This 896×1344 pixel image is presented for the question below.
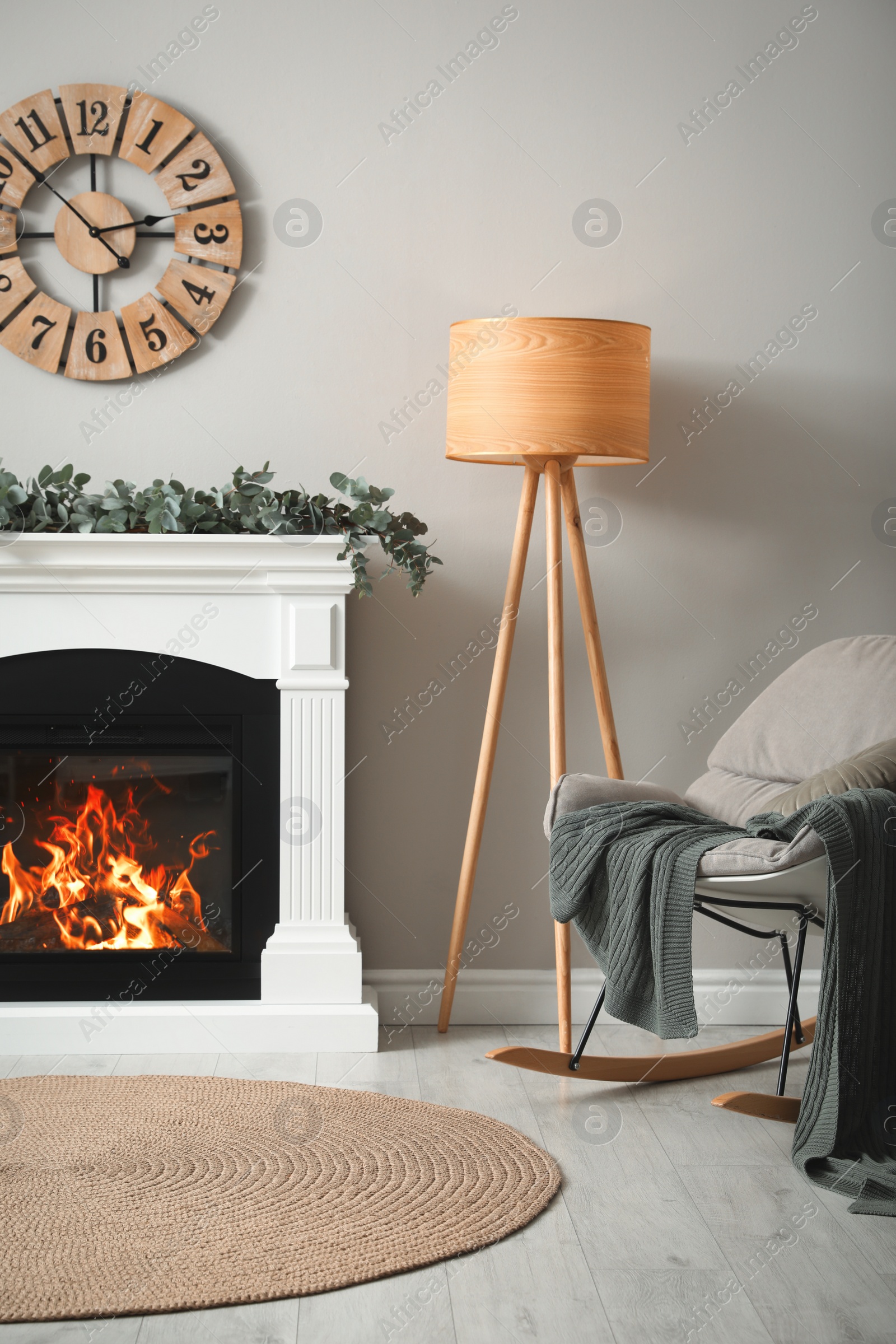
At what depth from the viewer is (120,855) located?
282 cm

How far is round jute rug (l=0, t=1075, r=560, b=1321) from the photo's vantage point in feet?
5.43

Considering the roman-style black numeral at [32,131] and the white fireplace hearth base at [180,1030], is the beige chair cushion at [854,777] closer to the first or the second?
the white fireplace hearth base at [180,1030]

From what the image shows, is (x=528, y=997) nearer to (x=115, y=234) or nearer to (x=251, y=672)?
(x=251, y=672)

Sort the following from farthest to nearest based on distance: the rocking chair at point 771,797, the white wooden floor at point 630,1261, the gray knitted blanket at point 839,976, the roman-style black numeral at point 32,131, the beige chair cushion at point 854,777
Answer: the roman-style black numeral at point 32,131, the beige chair cushion at point 854,777, the rocking chair at point 771,797, the gray knitted blanket at point 839,976, the white wooden floor at point 630,1261

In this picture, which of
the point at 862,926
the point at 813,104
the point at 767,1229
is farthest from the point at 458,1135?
the point at 813,104

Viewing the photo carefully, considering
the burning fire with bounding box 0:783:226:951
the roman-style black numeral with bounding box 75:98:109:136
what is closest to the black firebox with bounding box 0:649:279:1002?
the burning fire with bounding box 0:783:226:951

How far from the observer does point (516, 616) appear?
2.98 metres

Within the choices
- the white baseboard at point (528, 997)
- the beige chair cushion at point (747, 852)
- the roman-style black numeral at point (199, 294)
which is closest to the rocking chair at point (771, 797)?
the beige chair cushion at point (747, 852)

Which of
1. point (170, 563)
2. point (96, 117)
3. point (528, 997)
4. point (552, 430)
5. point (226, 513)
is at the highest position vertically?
point (96, 117)

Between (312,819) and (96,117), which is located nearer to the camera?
(312,819)

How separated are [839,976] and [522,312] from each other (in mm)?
1785

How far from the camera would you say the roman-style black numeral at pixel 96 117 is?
9.62ft

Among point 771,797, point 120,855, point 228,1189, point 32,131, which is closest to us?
point 228,1189

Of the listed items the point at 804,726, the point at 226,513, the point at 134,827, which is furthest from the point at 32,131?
the point at 804,726
